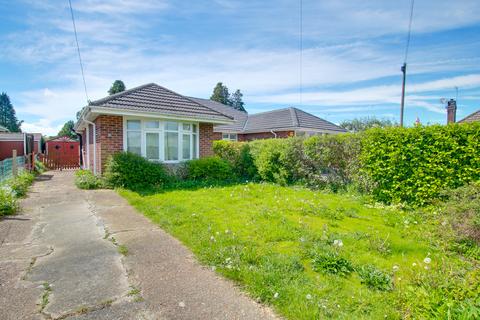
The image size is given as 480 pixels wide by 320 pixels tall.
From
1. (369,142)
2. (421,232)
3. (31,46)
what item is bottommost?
(421,232)

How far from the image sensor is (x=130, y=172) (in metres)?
→ 9.72

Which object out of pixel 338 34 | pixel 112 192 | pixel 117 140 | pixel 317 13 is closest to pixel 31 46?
pixel 117 140

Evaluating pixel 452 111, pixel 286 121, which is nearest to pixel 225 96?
pixel 286 121

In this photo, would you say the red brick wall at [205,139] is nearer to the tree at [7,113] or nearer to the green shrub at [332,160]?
the green shrub at [332,160]

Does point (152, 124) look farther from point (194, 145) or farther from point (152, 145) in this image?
point (194, 145)

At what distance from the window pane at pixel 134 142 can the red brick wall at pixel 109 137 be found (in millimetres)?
329

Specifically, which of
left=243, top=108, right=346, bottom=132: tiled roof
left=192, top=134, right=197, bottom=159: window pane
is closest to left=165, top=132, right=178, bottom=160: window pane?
left=192, top=134, right=197, bottom=159: window pane

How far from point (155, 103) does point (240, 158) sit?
15.6 ft

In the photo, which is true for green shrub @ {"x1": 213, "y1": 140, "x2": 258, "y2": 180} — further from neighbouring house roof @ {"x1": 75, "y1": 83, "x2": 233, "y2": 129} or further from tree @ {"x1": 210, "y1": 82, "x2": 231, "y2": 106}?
tree @ {"x1": 210, "y1": 82, "x2": 231, "y2": 106}

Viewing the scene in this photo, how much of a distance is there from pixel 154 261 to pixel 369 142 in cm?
716

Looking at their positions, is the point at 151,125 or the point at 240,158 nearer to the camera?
the point at 151,125

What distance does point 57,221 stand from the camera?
5852 millimetres

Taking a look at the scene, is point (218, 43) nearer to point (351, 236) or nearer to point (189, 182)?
point (189, 182)

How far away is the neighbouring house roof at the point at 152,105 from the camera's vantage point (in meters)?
9.81
